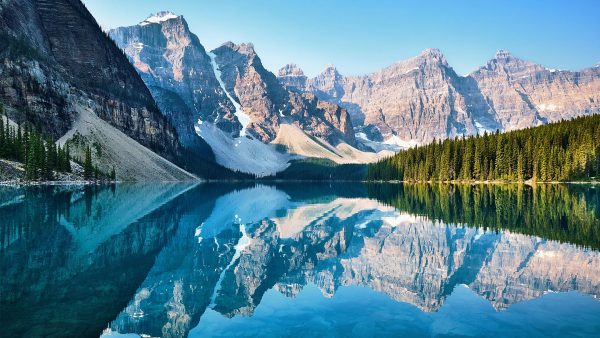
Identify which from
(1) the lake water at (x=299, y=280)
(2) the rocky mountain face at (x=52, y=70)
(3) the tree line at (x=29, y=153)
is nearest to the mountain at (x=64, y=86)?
(2) the rocky mountain face at (x=52, y=70)

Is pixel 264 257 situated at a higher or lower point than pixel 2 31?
lower

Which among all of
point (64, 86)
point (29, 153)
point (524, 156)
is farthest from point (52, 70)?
point (524, 156)

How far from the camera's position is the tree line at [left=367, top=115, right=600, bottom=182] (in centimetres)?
9744

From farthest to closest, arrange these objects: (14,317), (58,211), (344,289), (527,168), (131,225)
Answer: (527,168)
(58,211)
(131,225)
(344,289)
(14,317)

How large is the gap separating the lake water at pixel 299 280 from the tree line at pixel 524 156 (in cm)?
7581

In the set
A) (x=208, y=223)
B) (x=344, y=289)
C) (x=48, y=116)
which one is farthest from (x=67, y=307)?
(x=48, y=116)

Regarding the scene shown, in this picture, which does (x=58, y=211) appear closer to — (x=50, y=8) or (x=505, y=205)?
(x=505, y=205)

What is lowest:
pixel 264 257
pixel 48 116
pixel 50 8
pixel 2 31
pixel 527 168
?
pixel 264 257

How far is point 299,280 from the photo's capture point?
65.8 feet

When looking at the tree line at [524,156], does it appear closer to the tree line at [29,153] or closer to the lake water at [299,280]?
the lake water at [299,280]

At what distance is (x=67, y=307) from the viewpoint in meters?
13.8

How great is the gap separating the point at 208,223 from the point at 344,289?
80.7 feet

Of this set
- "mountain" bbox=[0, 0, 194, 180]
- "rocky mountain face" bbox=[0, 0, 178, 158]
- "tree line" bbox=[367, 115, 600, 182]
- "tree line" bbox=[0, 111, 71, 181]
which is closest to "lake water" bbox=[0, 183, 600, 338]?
"tree line" bbox=[0, 111, 71, 181]

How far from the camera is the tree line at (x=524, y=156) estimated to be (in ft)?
320
